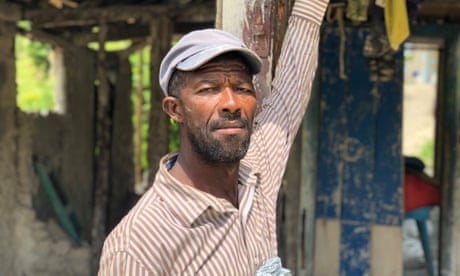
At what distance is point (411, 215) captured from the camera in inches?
214

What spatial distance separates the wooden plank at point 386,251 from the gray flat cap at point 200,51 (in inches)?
142

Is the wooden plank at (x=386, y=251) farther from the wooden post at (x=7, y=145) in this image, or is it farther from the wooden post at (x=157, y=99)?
the wooden post at (x=7, y=145)

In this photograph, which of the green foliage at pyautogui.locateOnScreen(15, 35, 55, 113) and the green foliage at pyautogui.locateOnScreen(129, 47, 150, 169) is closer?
the green foliage at pyautogui.locateOnScreen(129, 47, 150, 169)

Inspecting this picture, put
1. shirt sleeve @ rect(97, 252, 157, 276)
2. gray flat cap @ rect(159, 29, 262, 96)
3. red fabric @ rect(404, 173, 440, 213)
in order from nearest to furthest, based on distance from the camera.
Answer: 1. shirt sleeve @ rect(97, 252, 157, 276)
2. gray flat cap @ rect(159, 29, 262, 96)
3. red fabric @ rect(404, 173, 440, 213)

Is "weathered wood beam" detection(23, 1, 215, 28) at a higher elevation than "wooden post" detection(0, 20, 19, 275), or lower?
higher

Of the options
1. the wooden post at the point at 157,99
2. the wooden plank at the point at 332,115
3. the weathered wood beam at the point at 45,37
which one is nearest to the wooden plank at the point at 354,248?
the wooden plank at the point at 332,115

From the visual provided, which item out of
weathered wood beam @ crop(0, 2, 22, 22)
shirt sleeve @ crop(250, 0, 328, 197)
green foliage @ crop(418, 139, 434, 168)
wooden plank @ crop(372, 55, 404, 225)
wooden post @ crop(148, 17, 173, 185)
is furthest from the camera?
green foliage @ crop(418, 139, 434, 168)

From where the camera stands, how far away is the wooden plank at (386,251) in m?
5.26

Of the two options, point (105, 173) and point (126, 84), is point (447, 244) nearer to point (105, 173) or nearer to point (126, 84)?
point (105, 173)

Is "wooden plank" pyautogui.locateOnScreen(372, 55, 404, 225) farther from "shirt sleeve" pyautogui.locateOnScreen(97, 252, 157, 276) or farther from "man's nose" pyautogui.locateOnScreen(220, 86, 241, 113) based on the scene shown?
"shirt sleeve" pyautogui.locateOnScreen(97, 252, 157, 276)

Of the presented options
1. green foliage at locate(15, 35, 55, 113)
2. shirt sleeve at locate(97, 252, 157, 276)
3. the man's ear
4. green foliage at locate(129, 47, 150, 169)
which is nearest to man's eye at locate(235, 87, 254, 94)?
the man's ear

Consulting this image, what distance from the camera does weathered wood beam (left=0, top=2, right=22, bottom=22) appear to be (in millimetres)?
6238

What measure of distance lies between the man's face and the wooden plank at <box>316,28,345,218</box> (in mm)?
3526

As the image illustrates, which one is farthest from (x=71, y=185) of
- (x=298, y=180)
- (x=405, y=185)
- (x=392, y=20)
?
(x=392, y=20)
